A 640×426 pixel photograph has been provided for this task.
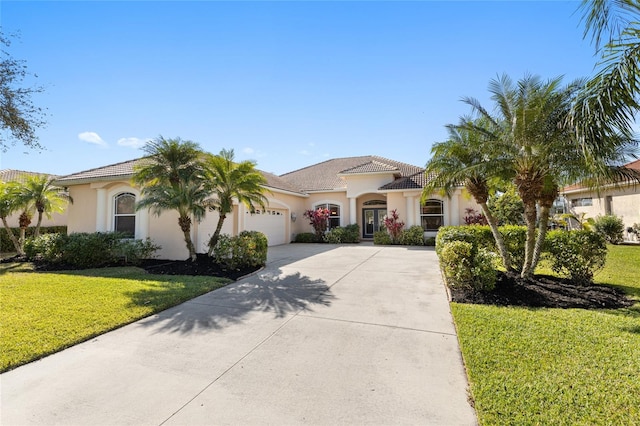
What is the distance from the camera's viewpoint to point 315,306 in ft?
21.7

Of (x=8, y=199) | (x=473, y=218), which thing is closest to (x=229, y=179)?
(x=8, y=199)

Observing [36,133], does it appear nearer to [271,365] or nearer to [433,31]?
[271,365]

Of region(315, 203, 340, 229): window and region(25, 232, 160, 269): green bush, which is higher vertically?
region(315, 203, 340, 229): window

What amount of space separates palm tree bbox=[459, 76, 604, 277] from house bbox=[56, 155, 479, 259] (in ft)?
9.70

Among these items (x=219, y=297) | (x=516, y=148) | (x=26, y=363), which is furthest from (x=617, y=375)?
(x=26, y=363)

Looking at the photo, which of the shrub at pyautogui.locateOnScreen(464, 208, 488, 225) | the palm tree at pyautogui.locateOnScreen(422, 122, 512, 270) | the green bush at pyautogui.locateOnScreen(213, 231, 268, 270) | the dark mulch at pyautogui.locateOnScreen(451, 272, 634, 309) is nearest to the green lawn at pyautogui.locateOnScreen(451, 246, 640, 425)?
the dark mulch at pyautogui.locateOnScreen(451, 272, 634, 309)

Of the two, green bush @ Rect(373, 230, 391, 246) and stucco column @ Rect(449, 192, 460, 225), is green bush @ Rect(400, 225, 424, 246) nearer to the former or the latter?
green bush @ Rect(373, 230, 391, 246)

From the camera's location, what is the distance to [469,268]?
7.29m

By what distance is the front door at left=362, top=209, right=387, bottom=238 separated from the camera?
917 inches

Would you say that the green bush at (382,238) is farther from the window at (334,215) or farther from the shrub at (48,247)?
the shrub at (48,247)

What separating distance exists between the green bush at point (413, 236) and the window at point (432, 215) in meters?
1.07

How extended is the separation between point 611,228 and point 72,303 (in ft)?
83.9

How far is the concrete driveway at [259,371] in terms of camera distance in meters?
3.07

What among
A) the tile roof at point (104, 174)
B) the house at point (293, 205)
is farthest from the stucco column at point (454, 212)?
the tile roof at point (104, 174)
